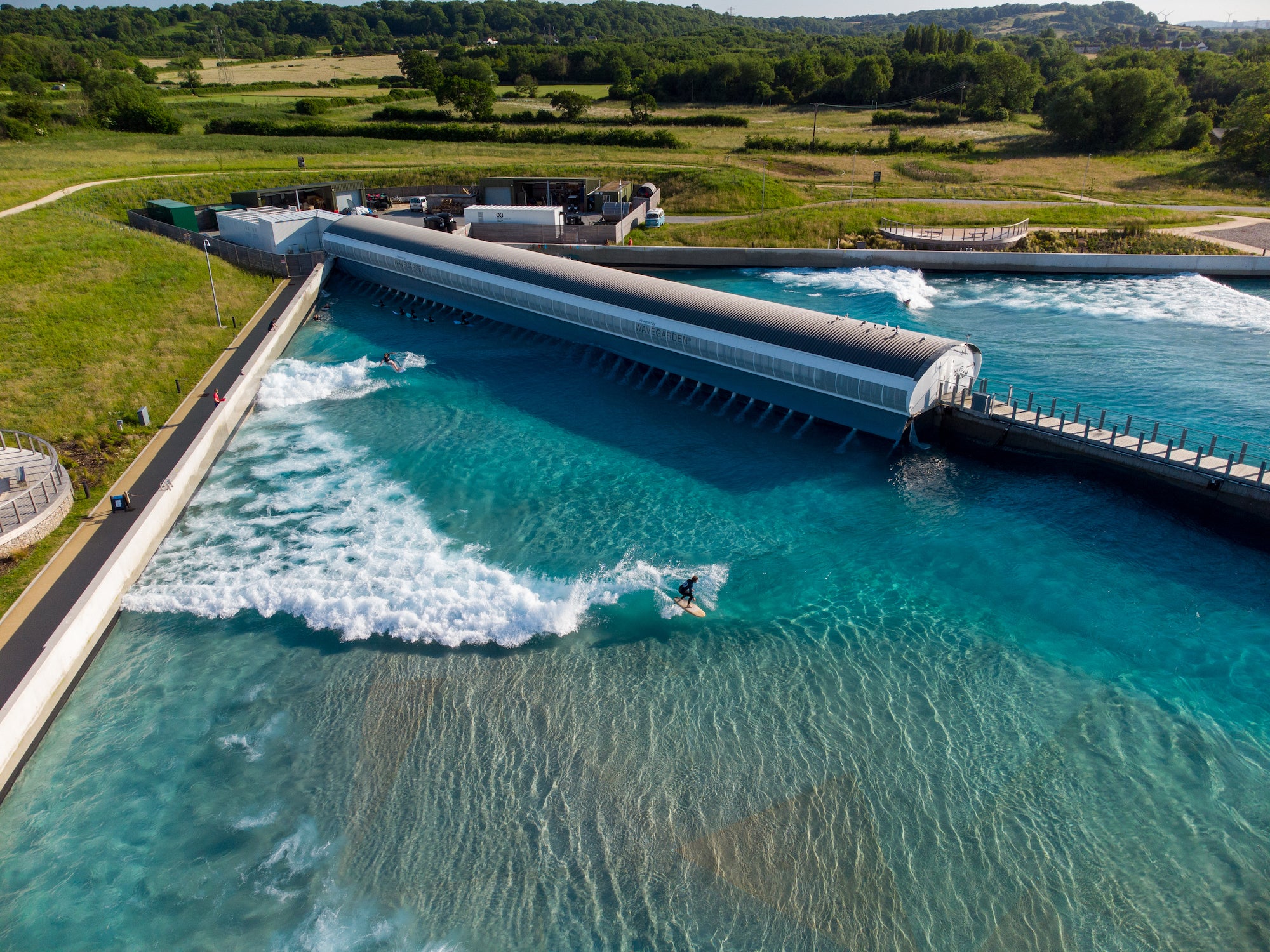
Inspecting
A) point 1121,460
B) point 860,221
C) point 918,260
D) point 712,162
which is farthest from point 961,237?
point 1121,460

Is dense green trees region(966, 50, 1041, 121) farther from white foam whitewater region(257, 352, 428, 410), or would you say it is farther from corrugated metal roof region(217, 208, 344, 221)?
white foam whitewater region(257, 352, 428, 410)

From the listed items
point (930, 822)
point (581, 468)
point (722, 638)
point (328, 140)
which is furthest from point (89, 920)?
point (328, 140)

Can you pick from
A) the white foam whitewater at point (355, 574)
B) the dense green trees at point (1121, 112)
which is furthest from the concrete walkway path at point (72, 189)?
the dense green trees at point (1121, 112)

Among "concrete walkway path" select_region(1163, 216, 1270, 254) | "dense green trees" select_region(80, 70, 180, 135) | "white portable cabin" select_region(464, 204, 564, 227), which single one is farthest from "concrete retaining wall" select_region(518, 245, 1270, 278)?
"dense green trees" select_region(80, 70, 180, 135)

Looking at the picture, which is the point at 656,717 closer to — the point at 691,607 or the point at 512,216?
the point at 691,607

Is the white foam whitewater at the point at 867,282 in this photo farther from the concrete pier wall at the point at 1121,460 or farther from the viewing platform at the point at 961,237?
the concrete pier wall at the point at 1121,460

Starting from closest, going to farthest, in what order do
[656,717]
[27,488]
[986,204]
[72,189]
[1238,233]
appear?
[656,717] < [27,488] < [1238,233] < [72,189] < [986,204]
